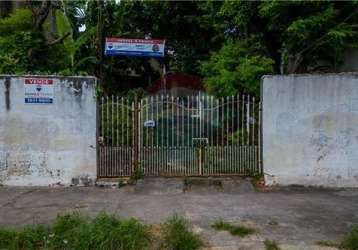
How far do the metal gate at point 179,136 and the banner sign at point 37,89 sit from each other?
1075 mm

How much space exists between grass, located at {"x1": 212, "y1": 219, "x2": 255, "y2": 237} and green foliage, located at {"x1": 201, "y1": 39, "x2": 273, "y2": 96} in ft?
16.7

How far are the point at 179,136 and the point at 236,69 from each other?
9.78 feet

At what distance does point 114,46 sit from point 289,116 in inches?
257

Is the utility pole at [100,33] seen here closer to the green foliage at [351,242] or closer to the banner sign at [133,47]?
the banner sign at [133,47]

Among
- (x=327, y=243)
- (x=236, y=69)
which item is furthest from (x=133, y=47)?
(x=327, y=243)

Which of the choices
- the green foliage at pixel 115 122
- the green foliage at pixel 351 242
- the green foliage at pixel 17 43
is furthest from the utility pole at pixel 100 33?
the green foliage at pixel 351 242

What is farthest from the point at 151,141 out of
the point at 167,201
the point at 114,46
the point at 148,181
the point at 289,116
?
the point at 114,46

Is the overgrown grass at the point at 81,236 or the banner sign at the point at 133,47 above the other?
the banner sign at the point at 133,47

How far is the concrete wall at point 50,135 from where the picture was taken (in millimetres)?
9773

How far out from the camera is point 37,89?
9.76 meters

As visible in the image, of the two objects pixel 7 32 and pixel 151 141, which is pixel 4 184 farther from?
pixel 7 32

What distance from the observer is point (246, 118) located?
1007cm

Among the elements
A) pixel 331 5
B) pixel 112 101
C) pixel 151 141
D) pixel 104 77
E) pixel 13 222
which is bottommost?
pixel 13 222

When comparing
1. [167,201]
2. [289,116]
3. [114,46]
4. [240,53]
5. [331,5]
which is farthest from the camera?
[114,46]
